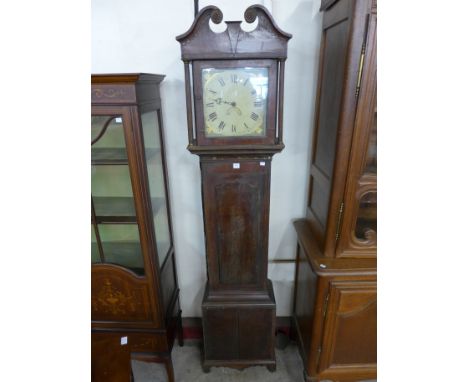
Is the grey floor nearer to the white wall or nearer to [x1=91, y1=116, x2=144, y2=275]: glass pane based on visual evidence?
the white wall

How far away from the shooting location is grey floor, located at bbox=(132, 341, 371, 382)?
5.20 ft

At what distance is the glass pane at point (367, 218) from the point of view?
1.16 meters

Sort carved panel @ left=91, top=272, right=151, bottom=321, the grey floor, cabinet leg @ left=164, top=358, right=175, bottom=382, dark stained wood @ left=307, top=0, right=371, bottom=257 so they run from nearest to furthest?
dark stained wood @ left=307, top=0, right=371, bottom=257 < carved panel @ left=91, top=272, right=151, bottom=321 < cabinet leg @ left=164, top=358, right=175, bottom=382 < the grey floor

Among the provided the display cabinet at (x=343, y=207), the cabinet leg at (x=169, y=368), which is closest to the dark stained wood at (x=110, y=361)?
the cabinet leg at (x=169, y=368)

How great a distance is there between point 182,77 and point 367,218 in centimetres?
100

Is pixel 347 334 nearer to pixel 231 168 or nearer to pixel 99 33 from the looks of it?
pixel 231 168

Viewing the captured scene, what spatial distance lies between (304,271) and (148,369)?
3.37ft

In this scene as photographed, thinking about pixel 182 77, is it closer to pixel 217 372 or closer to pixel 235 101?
pixel 235 101

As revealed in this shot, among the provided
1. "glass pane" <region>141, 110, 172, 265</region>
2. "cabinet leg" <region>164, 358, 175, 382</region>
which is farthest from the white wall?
"cabinet leg" <region>164, 358, 175, 382</region>

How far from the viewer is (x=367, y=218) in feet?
3.90

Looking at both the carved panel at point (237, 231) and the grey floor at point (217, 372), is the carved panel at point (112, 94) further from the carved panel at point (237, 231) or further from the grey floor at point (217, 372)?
the grey floor at point (217, 372)

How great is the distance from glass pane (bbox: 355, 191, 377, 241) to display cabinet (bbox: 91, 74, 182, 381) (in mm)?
847

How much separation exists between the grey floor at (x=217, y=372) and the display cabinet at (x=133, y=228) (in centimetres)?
20

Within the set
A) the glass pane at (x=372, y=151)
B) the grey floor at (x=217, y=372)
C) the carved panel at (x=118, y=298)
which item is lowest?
the grey floor at (x=217, y=372)
